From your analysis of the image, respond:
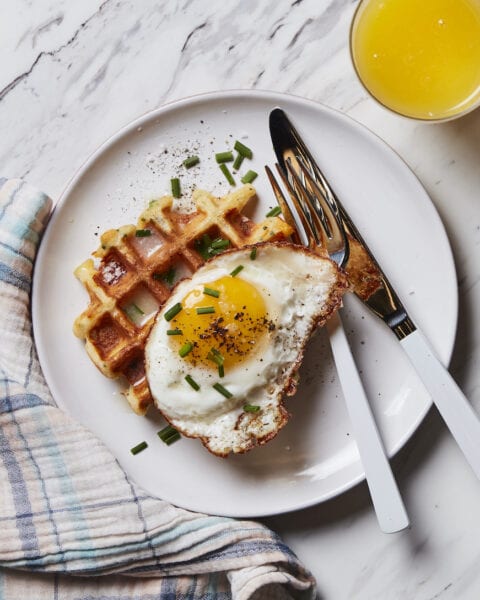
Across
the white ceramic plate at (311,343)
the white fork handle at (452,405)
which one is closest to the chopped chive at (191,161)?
Answer: the white ceramic plate at (311,343)

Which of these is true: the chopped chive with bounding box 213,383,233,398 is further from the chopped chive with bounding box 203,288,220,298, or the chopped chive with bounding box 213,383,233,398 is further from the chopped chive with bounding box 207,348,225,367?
the chopped chive with bounding box 203,288,220,298

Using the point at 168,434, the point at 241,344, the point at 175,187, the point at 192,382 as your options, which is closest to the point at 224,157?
the point at 175,187

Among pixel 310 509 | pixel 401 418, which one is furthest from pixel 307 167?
pixel 310 509

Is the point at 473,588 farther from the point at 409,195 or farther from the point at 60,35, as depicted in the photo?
the point at 60,35

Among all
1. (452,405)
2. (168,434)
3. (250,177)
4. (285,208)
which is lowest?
(452,405)

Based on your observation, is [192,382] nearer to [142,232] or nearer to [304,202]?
[142,232]

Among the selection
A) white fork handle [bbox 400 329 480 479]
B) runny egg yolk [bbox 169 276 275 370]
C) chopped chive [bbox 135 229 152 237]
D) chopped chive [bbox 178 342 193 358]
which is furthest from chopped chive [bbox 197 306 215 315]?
white fork handle [bbox 400 329 480 479]

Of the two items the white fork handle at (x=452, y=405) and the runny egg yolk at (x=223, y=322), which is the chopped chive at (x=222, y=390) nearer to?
the runny egg yolk at (x=223, y=322)
